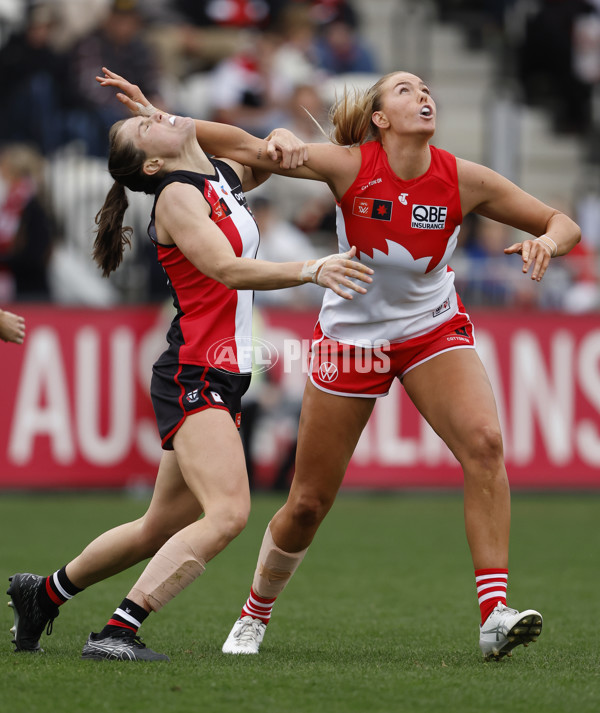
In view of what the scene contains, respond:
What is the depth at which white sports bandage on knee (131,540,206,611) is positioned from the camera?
511 centimetres

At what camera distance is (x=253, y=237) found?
215 inches

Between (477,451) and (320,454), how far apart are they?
2.29ft

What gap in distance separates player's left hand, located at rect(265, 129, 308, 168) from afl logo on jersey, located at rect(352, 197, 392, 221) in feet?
1.02

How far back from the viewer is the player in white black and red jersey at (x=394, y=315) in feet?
18.2

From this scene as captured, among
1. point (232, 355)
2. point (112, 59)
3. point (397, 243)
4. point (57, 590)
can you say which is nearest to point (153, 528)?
point (57, 590)

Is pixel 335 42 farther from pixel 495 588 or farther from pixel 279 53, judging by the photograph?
pixel 495 588

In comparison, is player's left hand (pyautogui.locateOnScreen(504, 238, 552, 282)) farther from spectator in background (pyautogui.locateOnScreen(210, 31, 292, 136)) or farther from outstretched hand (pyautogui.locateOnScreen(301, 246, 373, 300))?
spectator in background (pyautogui.locateOnScreen(210, 31, 292, 136))

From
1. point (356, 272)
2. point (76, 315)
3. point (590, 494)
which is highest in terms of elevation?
point (356, 272)

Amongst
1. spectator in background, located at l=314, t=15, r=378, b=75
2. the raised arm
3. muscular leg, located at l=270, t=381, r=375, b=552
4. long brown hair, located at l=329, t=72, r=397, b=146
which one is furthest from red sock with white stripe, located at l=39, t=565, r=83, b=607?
spectator in background, located at l=314, t=15, r=378, b=75

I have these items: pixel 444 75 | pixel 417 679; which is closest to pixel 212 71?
pixel 444 75

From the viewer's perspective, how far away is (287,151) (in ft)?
18.2

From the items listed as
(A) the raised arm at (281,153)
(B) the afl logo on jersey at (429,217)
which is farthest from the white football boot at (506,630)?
(A) the raised arm at (281,153)

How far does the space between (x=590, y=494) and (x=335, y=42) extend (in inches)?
267

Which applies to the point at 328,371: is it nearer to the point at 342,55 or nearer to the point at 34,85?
the point at 34,85
